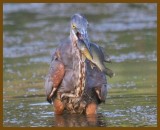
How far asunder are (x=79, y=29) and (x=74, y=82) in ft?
2.91

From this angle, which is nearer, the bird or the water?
the bird

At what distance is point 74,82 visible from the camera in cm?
865

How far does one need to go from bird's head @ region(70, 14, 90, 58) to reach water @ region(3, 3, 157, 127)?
116 centimetres

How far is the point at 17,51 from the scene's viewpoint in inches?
622

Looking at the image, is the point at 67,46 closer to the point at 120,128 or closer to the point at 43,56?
the point at 120,128

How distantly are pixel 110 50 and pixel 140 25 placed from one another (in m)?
3.44

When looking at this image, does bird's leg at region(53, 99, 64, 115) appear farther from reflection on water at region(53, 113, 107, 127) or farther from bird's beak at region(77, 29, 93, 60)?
bird's beak at region(77, 29, 93, 60)

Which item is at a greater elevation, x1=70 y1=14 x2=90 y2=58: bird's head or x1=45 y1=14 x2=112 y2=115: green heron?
x1=70 y1=14 x2=90 y2=58: bird's head

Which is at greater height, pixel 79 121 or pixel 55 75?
pixel 55 75

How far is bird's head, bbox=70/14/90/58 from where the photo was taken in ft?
26.2

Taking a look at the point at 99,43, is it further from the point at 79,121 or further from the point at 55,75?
the point at 79,121

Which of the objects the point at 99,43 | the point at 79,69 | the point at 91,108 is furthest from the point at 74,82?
the point at 99,43

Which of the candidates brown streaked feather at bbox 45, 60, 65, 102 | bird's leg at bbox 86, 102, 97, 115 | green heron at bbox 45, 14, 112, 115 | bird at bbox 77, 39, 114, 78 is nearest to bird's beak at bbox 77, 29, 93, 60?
bird at bbox 77, 39, 114, 78

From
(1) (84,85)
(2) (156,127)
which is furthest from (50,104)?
(2) (156,127)
